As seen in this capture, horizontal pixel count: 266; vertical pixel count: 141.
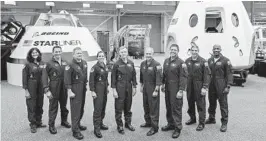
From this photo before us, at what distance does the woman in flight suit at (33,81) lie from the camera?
4207 mm

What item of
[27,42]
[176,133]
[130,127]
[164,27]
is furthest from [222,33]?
[164,27]

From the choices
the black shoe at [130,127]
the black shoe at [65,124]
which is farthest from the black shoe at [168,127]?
the black shoe at [65,124]

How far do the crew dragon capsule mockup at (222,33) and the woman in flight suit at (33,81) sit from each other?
15.7 ft

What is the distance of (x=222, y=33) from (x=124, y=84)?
16.2 ft

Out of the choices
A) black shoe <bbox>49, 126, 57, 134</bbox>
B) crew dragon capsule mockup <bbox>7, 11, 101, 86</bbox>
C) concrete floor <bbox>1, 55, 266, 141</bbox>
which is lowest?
concrete floor <bbox>1, 55, 266, 141</bbox>

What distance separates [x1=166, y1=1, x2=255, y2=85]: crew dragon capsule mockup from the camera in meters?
7.79

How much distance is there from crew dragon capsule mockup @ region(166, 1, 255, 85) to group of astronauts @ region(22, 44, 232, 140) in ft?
11.8

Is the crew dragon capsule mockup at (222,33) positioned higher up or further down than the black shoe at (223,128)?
higher up

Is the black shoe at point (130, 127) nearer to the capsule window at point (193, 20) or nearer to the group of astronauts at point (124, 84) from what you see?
the group of astronauts at point (124, 84)

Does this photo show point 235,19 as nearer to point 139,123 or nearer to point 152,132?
point 139,123

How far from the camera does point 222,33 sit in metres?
7.85

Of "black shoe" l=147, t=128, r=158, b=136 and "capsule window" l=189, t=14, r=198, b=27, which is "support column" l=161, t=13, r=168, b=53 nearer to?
"capsule window" l=189, t=14, r=198, b=27

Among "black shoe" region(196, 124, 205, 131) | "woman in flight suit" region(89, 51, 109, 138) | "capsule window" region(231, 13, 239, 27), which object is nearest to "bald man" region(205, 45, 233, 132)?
"black shoe" region(196, 124, 205, 131)

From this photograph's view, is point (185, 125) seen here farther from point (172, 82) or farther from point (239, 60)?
point (239, 60)
